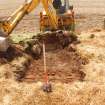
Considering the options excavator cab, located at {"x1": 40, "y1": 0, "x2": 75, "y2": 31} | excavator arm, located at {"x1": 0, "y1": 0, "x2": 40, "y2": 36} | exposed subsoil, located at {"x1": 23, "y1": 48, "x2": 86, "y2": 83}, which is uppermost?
excavator arm, located at {"x1": 0, "y1": 0, "x2": 40, "y2": 36}

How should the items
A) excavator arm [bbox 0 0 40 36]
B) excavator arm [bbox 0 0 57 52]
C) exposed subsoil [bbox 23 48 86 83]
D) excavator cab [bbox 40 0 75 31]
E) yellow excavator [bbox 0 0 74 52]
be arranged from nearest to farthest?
exposed subsoil [bbox 23 48 86 83], excavator arm [bbox 0 0 57 52], yellow excavator [bbox 0 0 74 52], excavator arm [bbox 0 0 40 36], excavator cab [bbox 40 0 75 31]

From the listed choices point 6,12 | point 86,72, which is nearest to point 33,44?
point 86,72

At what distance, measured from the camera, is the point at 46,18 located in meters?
19.2

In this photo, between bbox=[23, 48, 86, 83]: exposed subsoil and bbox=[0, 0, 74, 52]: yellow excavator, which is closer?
bbox=[23, 48, 86, 83]: exposed subsoil

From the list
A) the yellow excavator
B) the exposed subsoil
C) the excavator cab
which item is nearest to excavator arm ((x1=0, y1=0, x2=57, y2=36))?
the yellow excavator

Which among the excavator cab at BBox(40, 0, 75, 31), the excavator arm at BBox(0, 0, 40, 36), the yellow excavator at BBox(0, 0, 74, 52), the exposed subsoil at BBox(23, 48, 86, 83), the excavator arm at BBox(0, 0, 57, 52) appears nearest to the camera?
the exposed subsoil at BBox(23, 48, 86, 83)

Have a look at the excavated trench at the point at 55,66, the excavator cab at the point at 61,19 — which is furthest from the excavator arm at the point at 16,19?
the excavator cab at the point at 61,19

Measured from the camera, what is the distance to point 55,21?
18375 millimetres

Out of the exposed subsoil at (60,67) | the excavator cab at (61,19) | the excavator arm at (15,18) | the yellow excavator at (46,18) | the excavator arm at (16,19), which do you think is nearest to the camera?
the exposed subsoil at (60,67)

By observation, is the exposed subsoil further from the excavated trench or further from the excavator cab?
the excavator cab

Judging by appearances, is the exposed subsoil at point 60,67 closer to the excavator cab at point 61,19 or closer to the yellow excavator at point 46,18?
the yellow excavator at point 46,18

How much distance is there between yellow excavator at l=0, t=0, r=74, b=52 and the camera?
50.3 ft

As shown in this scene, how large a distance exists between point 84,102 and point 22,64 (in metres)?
3.89

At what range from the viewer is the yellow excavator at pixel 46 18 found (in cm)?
1534
